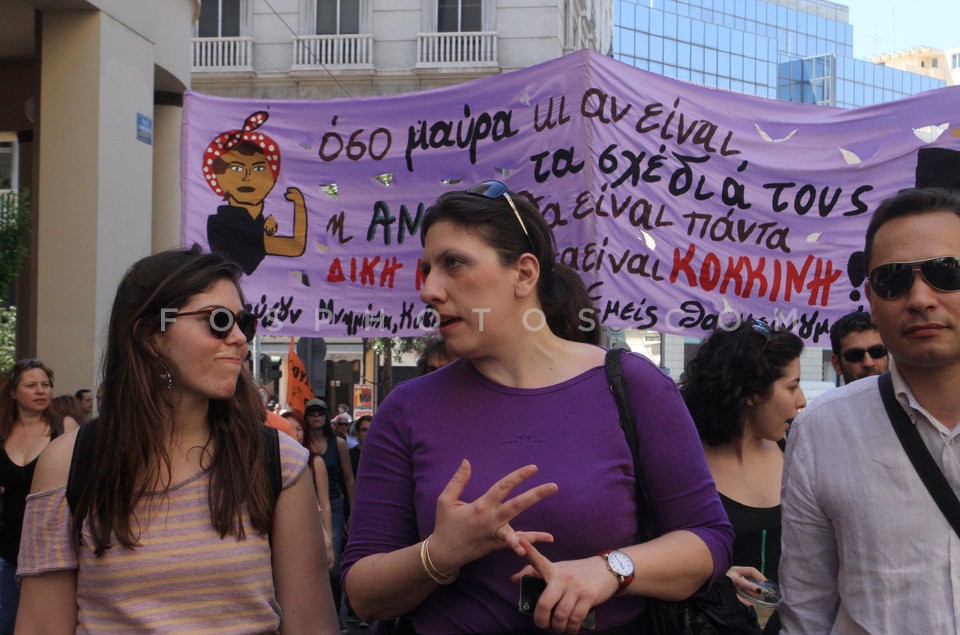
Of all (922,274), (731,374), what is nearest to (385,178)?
(731,374)

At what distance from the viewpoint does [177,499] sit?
263cm

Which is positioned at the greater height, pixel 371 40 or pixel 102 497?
pixel 371 40

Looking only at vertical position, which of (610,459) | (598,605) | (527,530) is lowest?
(598,605)

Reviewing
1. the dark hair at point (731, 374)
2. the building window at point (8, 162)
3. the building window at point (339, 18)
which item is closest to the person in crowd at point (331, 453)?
the building window at point (8, 162)

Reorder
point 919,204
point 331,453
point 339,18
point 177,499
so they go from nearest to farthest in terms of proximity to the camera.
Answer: point 919,204 → point 177,499 → point 331,453 → point 339,18

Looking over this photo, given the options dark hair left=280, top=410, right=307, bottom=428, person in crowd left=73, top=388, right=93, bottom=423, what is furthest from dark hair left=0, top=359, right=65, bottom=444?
dark hair left=280, top=410, right=307, bottom=428

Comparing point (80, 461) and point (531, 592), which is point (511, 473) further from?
point (80, 461)

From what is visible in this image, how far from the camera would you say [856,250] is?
5953 mm

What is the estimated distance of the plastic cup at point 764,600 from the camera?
3.08 meters

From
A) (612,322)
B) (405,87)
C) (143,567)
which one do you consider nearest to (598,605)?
(143,567)

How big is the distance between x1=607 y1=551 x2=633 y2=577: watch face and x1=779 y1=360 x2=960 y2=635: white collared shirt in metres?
0.56

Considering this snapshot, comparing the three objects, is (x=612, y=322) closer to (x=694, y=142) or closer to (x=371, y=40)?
(x=694, y=142)

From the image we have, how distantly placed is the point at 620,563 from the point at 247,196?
15.6ft

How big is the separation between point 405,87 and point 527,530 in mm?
24363
